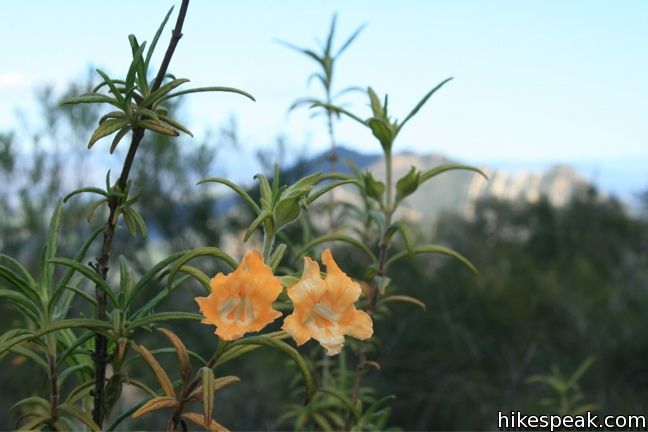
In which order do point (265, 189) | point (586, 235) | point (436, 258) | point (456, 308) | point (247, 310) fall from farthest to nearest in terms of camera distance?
point (586, 235)
point (436, 258)
point (456, 308)
point (265, 189)
point (247, 310)

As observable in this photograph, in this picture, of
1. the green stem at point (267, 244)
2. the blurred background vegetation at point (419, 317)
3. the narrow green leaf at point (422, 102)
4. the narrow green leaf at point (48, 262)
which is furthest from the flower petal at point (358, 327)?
the blurred background vegetation at point (419, 317)

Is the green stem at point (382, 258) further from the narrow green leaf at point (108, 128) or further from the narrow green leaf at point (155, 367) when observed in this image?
the narrow green leaf at point (108, 128)

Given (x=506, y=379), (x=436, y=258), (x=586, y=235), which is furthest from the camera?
(x=586, y=235)

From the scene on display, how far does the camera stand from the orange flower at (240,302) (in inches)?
29.5

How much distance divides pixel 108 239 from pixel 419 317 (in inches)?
340

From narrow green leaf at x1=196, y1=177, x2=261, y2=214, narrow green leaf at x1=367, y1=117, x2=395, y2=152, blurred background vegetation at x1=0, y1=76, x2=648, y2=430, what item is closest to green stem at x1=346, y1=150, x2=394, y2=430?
narrow green leaf at x1=367, y1=117, x2=395, y2=152

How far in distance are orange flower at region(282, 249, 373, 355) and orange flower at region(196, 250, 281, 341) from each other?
0.04 m

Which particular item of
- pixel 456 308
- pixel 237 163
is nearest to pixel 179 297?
pixel 237 163

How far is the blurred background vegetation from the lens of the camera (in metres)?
7.99

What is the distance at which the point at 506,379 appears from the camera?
9.22 metres

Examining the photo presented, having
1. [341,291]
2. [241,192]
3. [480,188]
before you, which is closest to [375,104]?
[241,192]

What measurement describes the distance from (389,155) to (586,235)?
14.1 meters

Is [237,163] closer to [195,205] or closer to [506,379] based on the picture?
[195,205]

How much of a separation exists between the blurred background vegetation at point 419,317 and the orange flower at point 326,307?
6.33m
